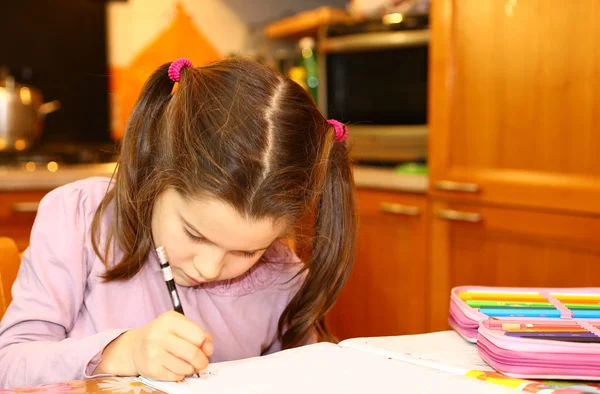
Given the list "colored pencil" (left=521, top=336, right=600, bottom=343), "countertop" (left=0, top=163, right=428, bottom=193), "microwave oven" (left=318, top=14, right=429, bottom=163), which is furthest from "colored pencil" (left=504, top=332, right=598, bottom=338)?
"microwave oven" (left=318, top=14, right=429, bottom=163)

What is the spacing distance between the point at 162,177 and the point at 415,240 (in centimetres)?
134

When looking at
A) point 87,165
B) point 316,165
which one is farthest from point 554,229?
point 87,165

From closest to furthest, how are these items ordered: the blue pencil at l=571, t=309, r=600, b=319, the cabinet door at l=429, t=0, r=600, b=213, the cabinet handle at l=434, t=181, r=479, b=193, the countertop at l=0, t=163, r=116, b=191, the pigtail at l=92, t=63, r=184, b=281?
the blue pencil at l=571, t=309, r=600, b=319 → the pigtail at l=92, t=63, r=184, b=281 → the cabinet door at l=429, t=0, r=600, b=213 → the cabinet handle at l=434, t=181, r=479, b=193 → the countertop at l=0, t=163, r=116, b=191

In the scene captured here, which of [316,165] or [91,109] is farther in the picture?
[91,109]

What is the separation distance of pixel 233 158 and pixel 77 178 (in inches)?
55.6

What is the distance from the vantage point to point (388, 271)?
2.20 m

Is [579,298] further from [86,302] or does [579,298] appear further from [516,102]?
[516,102]

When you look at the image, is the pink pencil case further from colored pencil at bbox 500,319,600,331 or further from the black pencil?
the black pencil

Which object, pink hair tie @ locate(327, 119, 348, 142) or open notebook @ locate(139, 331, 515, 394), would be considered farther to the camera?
pink hair tie @ locate(327, 119, 348, 142)

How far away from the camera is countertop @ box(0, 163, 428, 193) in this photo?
205 centimetres

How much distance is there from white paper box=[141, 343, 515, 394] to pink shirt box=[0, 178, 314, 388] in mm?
149

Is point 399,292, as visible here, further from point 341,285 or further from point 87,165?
point 341,285

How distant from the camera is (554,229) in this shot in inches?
70.2

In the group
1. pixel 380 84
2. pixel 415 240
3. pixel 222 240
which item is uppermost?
pixel 380 84
